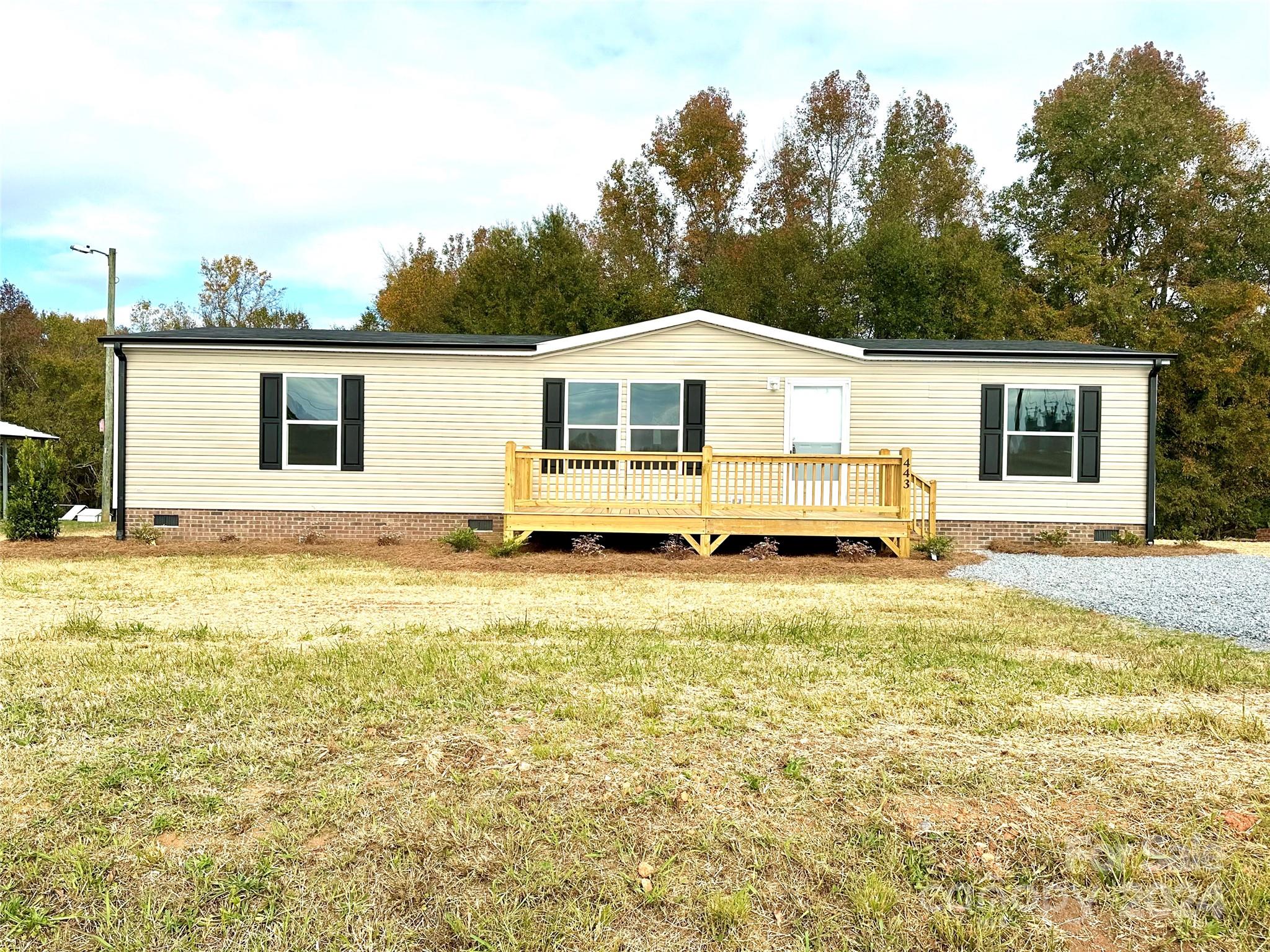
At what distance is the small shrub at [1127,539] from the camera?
12352mm

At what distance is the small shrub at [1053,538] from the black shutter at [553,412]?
7097 mm

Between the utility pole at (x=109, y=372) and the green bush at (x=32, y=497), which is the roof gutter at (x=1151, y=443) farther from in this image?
the utility pole at (x=109, y=372)

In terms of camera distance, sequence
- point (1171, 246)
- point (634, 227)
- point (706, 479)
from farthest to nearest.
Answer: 1. point (634, 227)
2. point (1171, 246)
3. point (706, 479)

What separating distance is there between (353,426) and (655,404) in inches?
175

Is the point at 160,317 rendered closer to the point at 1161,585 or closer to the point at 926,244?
the point at 926,244

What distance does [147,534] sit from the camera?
479 inches

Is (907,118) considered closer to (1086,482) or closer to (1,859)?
(1086,482)

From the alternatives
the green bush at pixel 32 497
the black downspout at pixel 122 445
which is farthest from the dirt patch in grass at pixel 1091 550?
the green bush at pixel 32 497

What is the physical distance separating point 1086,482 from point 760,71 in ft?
64.6

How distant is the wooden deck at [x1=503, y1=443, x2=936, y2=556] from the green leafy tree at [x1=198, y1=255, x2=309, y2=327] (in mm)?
26510

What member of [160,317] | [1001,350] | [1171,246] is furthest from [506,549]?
[160,317]

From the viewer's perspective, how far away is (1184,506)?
843 inches

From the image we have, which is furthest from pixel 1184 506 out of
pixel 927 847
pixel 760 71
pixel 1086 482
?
pixel 927 847

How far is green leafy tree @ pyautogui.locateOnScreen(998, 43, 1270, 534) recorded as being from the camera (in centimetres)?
2166
